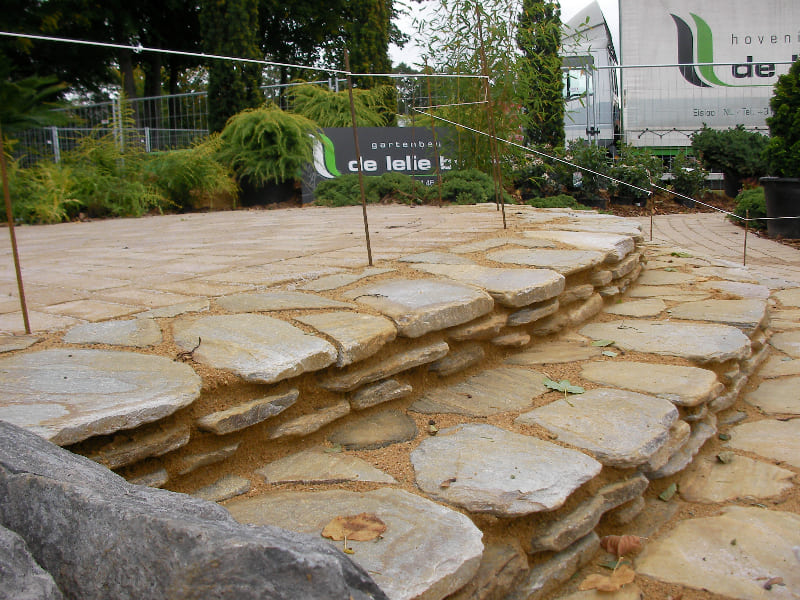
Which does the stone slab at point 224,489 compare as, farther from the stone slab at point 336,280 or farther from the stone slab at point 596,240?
the stone slab at point 596,240

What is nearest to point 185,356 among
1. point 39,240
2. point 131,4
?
point 39,240

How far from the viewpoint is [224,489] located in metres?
1.36

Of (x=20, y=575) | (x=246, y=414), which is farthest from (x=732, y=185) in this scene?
(x=20, y=575)

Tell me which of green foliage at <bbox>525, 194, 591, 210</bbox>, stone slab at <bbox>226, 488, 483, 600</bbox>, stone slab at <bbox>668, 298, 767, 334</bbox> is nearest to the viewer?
stone slab at <bbox>226, 488, 483, 600</bbox>

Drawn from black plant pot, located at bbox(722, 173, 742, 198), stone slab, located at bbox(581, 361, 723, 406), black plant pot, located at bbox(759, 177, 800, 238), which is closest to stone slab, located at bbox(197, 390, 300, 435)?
stone slab, located at bbox(581, 361, 723, 406)

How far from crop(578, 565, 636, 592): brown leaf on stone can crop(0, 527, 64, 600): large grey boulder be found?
1.01 metres

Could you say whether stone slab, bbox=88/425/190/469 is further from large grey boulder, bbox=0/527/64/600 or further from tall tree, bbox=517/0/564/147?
tall tree, bbox=517/0/564/147

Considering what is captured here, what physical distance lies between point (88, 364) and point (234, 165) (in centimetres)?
724

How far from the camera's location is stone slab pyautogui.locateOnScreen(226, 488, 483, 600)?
107cm

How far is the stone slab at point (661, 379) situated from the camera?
182cm

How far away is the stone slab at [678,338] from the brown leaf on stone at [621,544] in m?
0.85

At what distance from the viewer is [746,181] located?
8867 mm

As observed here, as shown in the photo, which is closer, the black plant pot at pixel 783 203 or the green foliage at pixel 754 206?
the black plant pot at pixel 783 203

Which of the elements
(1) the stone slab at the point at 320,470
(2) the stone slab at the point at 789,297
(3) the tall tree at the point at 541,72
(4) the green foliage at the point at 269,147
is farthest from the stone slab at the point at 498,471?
(4) the green foliage at the point at 269,147
